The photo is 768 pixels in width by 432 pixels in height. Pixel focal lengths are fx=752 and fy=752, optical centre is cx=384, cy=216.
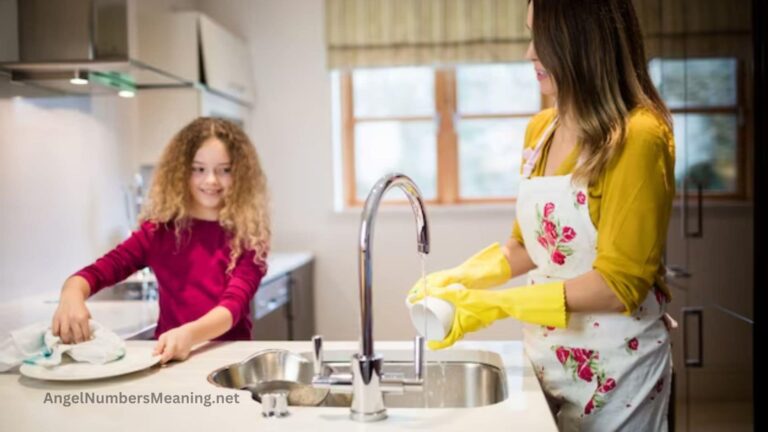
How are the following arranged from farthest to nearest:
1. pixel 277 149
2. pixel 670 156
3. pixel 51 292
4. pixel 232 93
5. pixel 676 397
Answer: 1. pixel 277 149
2. pixel 232 93
3. pixel 676 397
4. pixel 51 292
5. pixel 670 156

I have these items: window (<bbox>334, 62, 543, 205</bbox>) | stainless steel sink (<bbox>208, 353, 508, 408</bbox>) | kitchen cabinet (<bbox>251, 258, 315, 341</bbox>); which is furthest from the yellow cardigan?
window (<bbox>334, 62, 543, 205</bbox>)

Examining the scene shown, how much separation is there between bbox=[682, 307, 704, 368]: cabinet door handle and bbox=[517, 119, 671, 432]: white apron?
909 mm

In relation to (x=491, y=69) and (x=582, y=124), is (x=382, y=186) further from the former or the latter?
(x=491, y=69)

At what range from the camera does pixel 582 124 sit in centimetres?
110

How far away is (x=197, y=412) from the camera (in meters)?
0.92

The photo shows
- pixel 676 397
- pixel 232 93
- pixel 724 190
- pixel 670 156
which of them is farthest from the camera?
pixel 232 93

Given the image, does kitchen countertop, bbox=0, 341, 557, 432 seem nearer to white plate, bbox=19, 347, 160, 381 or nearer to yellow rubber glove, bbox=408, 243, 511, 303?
white plate, bbox=19, 347, 160, 381

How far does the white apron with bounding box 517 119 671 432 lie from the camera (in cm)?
110

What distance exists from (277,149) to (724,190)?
6.82 feet

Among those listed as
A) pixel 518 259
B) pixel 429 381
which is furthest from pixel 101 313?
pixel 518 259

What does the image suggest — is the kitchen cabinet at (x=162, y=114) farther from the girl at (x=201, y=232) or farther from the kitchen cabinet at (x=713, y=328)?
the kitchen cabinet at (x=713, y=328)

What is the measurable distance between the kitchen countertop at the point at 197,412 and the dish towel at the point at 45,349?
0.03 m

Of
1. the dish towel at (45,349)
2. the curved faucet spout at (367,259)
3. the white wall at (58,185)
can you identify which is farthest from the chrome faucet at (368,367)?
the white wall at (58,185)

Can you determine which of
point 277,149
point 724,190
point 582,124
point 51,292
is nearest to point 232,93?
point 277,149
